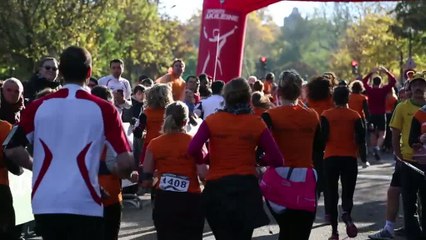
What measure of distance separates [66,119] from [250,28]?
5619 inches

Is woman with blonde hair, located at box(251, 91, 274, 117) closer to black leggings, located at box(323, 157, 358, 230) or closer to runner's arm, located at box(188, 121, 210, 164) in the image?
black leggings, located at box(323, 157, 358, 230)

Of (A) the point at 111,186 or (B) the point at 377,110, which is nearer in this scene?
(A) the point at 111,186

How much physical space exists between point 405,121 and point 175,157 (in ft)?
11.5

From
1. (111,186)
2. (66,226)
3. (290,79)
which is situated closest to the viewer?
(66,226)

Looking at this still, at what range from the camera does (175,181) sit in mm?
8328

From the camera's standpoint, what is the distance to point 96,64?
42.6 metres

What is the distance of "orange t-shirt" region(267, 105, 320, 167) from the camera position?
336 inches

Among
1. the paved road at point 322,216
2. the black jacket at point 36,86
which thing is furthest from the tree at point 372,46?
the black jacket at point 36,86

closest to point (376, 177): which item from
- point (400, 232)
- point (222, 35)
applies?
point (222, 35)

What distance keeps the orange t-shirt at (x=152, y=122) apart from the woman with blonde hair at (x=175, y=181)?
3221 millimetres

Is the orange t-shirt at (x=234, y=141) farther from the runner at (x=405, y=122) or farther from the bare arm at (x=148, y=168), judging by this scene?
the runner at (x=405, y=122)

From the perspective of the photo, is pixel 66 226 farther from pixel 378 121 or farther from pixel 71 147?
pixel 378 121

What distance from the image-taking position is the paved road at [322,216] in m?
12.2

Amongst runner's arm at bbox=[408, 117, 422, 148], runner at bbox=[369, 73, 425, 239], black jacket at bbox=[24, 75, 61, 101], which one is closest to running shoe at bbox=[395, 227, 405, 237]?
runner at bbox=[369, 73, 425, 239]
